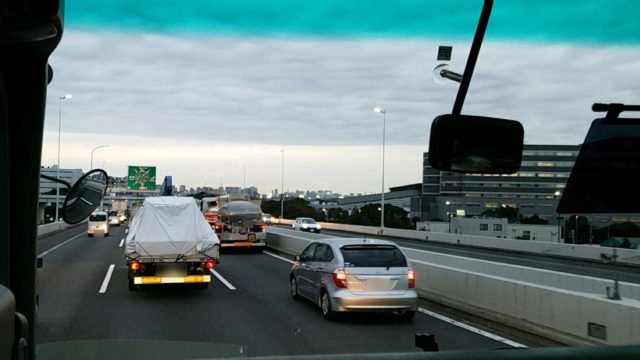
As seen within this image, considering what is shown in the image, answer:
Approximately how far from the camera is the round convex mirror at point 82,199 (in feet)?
10.2

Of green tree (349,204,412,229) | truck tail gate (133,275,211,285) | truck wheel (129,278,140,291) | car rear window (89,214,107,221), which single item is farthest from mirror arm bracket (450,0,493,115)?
green tree (349,204,412,229)

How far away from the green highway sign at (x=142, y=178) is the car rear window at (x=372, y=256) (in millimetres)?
60907

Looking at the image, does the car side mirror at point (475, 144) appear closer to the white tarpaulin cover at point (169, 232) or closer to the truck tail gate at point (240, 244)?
the white tarpaulin cover at point (169, 232)

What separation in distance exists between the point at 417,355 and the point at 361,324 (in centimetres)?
970

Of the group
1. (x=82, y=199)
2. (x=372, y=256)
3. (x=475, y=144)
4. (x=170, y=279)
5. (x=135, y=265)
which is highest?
(x=475, y=144)

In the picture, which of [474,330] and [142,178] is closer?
[474,330]

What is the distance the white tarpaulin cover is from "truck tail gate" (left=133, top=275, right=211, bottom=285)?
21.7 inches

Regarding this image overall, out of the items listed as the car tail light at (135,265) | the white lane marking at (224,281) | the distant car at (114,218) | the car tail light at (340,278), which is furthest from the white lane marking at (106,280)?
the distant car at (114,218)

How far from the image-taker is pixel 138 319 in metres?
11.8

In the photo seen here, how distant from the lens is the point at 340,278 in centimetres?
1179

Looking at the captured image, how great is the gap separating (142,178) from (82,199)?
69.8 meters

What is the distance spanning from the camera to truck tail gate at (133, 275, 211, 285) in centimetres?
1501

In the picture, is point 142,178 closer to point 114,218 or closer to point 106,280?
point 114,218

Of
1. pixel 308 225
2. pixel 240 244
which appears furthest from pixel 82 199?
pixel 308 225
